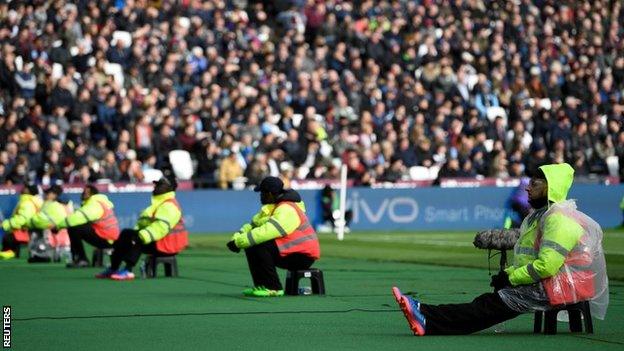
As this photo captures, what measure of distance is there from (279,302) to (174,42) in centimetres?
2177

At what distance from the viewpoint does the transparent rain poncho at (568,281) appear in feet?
Result: 40.9

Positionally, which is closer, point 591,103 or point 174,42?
point 174,42

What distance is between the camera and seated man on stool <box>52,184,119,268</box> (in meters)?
24.7

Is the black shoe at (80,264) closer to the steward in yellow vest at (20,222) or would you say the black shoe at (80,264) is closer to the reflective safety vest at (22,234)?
the steward in yellow vest at (20,222)

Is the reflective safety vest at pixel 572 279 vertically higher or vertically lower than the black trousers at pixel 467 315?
higher

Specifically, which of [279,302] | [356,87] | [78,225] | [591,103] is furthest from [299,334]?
[591,103]

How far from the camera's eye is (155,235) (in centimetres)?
2133

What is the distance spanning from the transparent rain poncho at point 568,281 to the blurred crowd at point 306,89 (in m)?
22.7

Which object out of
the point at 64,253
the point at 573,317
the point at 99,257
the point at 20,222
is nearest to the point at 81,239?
the point at 99,257

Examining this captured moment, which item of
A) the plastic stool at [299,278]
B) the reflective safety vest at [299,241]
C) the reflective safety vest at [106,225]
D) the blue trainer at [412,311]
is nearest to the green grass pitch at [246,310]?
the blue trainer at [412,311]

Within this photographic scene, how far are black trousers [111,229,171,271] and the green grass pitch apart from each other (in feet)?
1.62

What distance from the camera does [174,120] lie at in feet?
120

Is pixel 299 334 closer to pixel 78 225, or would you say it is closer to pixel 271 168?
pixel 78 225

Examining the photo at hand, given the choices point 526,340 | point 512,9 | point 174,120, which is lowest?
point 526,340
